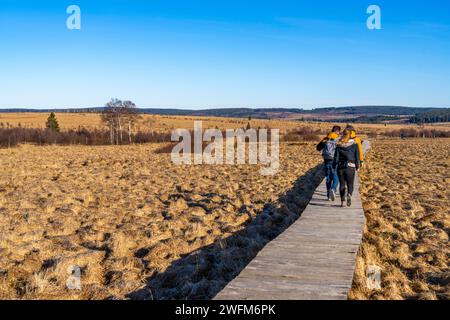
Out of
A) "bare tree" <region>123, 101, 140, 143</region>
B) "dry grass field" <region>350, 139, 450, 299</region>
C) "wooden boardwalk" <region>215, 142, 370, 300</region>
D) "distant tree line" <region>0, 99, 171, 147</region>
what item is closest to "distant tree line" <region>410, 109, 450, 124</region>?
"bare tree" <region>123, 101, 140, 143</region>

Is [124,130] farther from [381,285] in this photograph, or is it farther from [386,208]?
[381,285]

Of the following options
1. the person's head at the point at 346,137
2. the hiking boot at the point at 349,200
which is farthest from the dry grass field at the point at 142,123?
the person's head at the point at 346,137

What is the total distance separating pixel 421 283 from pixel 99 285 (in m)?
4.80

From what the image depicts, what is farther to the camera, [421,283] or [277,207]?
[277,207]

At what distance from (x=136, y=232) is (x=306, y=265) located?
4.38m

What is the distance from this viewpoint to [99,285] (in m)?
6.12

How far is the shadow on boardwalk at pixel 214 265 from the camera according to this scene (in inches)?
235

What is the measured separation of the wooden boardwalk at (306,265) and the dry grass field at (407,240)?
338 mm

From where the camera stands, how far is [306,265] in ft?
19.3

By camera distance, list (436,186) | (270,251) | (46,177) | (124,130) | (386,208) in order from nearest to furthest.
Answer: (270,251), (386,208), (436,186), (46,177), (124,130)

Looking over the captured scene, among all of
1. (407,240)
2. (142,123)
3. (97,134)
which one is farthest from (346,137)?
(142,123)

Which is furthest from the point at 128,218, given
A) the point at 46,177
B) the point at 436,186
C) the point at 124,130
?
the point at 124,130

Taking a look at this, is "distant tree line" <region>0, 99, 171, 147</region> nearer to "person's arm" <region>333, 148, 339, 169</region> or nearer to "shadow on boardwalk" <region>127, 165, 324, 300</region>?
"shadow on boardwalk" <region>127, 165, 324, 300</region>

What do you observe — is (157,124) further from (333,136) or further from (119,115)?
(333,136)
